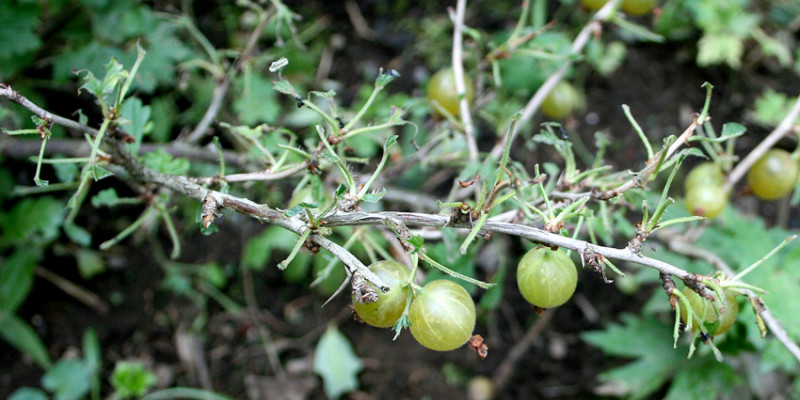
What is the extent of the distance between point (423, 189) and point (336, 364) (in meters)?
0.90

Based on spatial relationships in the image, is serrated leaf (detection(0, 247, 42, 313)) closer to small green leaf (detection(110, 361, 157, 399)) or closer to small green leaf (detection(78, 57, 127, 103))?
small green leaf (detection(110, 361, 157, 399))

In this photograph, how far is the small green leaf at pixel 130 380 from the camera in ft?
7.61

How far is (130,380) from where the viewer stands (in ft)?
7.63

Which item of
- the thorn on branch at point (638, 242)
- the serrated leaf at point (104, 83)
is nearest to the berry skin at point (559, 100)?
Result: the thorn on branch at point (638, 242)

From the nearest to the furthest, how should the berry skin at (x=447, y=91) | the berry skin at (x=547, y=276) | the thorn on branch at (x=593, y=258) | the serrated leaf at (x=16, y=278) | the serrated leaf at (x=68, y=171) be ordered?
the thorn on branch at (x=593, y=258), the berry skin at (x=547, y=276), the serrated leaf at (x=68, y=171), the berry skin at (x=447, y=91), the serrated leaf at (x=16, y=278)

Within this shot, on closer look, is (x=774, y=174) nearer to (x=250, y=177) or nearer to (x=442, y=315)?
(x=442, y=315)

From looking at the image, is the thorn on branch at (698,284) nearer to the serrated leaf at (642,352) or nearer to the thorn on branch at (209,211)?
the thorn on branch at (209,211)

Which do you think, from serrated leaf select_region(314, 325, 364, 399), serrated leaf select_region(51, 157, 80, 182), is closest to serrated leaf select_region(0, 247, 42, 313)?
serrated leaf select_region(51, 157, 80, 182)

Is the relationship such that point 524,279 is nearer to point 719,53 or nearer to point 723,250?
point 723,250

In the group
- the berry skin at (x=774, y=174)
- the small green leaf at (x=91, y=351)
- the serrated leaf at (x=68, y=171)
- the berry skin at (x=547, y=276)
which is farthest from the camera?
the small green leaf at (x=91, y=351)

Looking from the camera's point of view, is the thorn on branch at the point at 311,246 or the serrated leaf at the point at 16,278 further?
the serrated leaf at the point at 16,278

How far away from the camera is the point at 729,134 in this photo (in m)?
1.17

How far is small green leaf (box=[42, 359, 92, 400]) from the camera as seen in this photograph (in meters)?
2.31

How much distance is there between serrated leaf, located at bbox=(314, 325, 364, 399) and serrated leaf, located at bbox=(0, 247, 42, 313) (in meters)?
1.23
